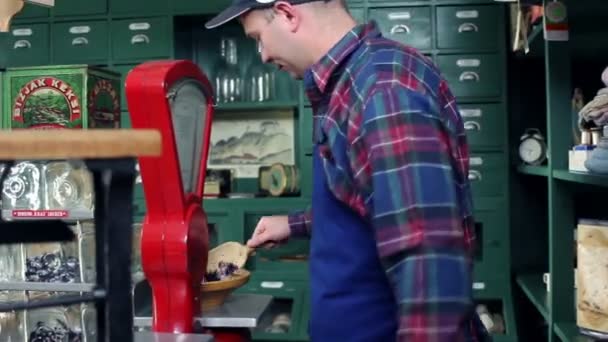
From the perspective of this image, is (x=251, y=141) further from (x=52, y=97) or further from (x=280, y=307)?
(x=52, y=97)

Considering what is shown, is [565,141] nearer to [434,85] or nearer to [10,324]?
[434,85]

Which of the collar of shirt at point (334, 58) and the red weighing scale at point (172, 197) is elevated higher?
the collar of shirt at point (334, 58)

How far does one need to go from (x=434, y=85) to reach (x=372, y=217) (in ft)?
0.74

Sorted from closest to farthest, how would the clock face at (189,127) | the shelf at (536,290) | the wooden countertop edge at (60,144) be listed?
the wooden countertop edge at (60,144) < the clock face at (189,127) < the shelf at (536,290)

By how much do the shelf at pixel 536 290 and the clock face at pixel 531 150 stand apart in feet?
1.64

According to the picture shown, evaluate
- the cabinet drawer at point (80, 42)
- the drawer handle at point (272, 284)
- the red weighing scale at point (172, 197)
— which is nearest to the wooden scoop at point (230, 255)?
the red weighing scale at point (172, 197)

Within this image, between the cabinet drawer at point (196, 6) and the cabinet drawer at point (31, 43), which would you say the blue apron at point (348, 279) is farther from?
the cabinet drawer at point (31, 43)

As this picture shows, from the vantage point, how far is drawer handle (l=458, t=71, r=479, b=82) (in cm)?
341

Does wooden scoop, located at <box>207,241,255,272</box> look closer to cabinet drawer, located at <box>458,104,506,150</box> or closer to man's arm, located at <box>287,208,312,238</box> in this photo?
man's arm, located at <box>287,208,312,238</box>

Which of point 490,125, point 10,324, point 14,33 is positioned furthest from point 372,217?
point 14,33

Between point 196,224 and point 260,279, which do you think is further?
point 260,279

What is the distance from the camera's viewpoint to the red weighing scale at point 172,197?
1.35m

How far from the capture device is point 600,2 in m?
1.86

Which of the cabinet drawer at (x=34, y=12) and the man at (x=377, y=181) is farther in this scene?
the cabinet drawer at (x=34, y=12)
